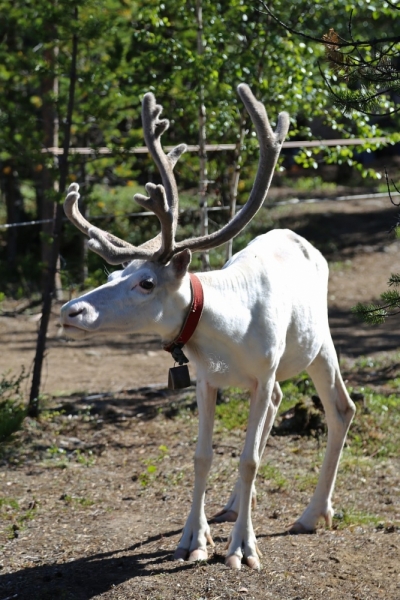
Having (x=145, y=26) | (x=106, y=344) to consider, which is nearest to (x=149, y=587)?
(x=145, y=26)

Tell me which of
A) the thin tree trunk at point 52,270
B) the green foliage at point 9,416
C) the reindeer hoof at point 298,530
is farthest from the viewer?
the thin tree trunk at point 52,270

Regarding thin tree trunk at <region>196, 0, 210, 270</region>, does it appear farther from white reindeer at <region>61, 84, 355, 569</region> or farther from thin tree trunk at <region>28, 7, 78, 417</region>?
white reindeer at <region>61, 84, 355, 569</region>

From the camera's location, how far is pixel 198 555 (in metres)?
4.72

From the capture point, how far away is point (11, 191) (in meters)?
14.9

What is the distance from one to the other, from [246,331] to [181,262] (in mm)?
581

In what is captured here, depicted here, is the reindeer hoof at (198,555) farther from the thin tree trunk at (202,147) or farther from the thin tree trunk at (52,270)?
the thin tree trunk at (202,147)

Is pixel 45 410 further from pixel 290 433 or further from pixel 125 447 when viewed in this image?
pixel 290 433

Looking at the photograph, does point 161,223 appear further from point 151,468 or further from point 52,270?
point 52,270

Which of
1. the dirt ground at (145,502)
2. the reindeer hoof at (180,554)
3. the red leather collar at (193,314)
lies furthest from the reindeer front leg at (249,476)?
the red leather collar at (193,314)

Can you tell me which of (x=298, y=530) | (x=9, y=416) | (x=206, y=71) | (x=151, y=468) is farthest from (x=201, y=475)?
(x=206, y=71)

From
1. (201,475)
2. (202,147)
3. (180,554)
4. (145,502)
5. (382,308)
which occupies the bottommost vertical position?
(145,502)

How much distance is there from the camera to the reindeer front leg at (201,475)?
15.7ft

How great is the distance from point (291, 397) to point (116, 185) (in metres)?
12.0

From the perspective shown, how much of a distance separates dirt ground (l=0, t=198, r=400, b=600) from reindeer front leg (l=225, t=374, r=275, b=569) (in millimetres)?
107
